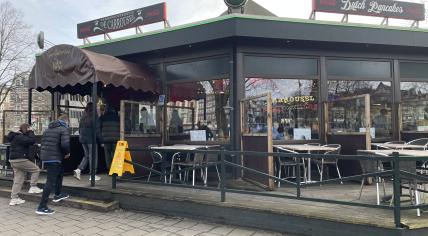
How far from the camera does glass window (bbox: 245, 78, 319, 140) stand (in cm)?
741

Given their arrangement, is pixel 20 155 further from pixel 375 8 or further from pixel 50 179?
pixel 375 8

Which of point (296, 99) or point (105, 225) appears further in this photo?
point (296, 99)

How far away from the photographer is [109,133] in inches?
313

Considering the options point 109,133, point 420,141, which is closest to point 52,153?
point 109,133

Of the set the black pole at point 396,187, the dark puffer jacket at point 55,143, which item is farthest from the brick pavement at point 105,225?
the black pole at point 396,187

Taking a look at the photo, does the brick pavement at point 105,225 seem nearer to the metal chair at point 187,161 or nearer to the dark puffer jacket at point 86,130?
the metal chair at point 187,161

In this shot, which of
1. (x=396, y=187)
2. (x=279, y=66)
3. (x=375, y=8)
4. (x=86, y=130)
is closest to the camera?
(x=396, y=187)

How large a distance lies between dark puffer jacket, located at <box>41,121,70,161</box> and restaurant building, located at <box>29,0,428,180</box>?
1.37m

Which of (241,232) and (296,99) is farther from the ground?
(296,99)

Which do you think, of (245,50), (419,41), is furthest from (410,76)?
(245,50)

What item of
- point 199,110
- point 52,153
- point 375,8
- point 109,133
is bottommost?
point 52,153

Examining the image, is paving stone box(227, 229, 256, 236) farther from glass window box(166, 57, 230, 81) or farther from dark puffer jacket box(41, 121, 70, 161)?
glass window box(166, 57, 230, 81)

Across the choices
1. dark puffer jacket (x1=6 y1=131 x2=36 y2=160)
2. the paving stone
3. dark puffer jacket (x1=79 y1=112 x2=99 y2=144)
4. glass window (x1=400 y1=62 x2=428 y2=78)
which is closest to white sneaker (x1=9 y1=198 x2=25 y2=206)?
dark puffer jacket (x1=6 y1=131 x2=36 y2=160)

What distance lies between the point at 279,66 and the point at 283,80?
1.01 feet
